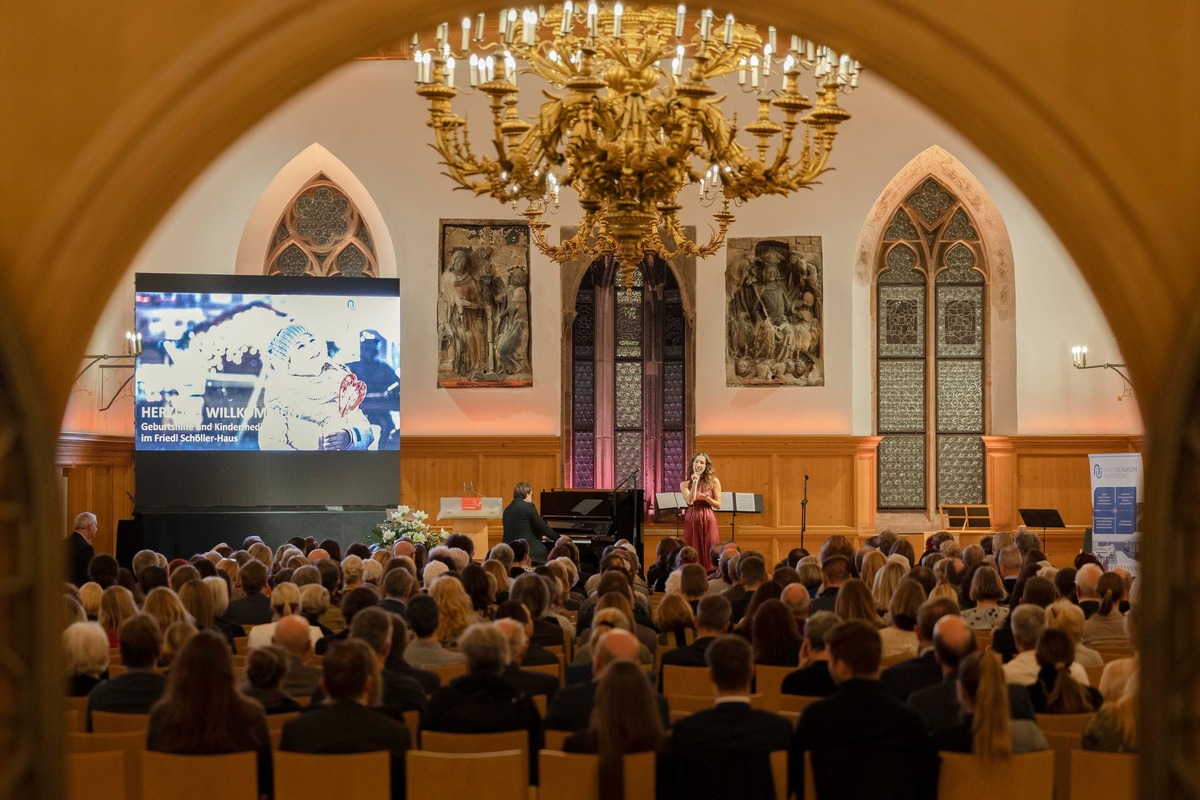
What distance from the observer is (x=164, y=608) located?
20.5 feet

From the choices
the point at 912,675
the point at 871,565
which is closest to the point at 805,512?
the point at 871,565

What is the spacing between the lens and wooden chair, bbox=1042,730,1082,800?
4.87 metres

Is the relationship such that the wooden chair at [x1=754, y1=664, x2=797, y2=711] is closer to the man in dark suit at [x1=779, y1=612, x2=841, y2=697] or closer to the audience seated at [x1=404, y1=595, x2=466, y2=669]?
the man in dark suit at [x1=779, y1=612, x2=841, y2=697]

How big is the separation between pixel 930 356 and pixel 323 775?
14532mm

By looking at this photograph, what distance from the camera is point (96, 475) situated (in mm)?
15336

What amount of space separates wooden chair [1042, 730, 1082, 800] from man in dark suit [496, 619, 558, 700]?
6.06 feet

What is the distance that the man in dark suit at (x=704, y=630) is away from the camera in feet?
19.9

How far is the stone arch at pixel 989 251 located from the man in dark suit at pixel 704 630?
454 inches

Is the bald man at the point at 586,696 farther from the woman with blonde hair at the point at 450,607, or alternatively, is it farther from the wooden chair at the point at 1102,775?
the woman with blonde hair at the point at 450,607

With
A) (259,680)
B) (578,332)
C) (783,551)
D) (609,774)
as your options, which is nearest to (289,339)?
(578,332)

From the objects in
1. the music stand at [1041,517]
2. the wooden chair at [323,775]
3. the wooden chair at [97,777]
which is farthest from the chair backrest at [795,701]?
the music stand at [1041,517]

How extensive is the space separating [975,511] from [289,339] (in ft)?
27.8

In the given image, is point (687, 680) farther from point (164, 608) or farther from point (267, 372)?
point (267, 372)

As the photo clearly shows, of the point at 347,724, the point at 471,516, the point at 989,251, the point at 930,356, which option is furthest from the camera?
the point at 930,356
